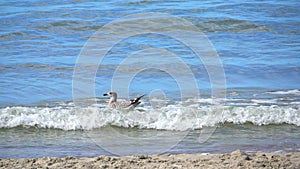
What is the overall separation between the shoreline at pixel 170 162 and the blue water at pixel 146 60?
0.86 m

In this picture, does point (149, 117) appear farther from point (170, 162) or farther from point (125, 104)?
point (170, 162)

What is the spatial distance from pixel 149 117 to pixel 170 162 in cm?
300

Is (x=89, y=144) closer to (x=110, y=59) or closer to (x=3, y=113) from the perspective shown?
(x=3, y=113)

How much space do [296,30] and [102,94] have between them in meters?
6.94

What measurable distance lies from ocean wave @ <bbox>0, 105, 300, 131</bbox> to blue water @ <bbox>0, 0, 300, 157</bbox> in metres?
0.02

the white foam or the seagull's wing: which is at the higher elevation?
the white foam

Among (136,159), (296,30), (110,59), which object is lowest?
(136,159)

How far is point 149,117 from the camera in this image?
10.2m

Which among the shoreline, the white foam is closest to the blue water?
the white foam

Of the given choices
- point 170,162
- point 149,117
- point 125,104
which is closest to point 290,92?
point 149,117

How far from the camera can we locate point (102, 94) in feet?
39.0

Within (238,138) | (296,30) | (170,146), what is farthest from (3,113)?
(296,30)

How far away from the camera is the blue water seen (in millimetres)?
9977

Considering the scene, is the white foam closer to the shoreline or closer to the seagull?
the seagull
